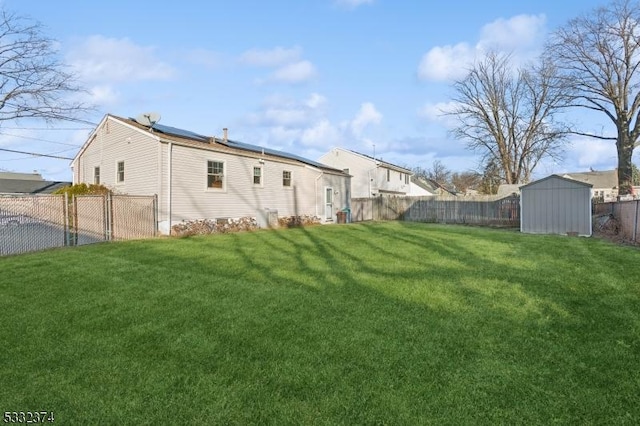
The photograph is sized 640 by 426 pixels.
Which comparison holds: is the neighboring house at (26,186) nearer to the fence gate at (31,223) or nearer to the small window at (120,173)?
the small window at (120,173)

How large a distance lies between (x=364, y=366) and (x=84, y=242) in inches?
468

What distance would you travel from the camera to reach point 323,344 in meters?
3.72

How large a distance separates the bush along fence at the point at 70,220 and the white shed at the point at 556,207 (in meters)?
15.2

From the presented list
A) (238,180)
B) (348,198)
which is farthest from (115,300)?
(348,198)

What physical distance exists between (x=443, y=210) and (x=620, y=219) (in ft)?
33.9

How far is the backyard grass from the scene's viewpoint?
266 centimetres

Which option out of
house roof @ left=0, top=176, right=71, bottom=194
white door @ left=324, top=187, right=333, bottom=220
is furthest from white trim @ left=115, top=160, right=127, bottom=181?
house roof @ left=0, top=176, right=71, bottom=194

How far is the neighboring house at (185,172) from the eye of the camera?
14.1m

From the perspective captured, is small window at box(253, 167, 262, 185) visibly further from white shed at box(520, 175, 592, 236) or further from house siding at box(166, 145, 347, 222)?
white shed at box(520, 175, 592, 236)

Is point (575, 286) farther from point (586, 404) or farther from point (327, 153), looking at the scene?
point (327, 153)

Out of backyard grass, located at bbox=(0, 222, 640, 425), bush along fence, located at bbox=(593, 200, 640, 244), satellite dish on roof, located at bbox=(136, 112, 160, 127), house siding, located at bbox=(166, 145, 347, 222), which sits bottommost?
backyard grass, located at bbox=(0, 222, 640, 425)

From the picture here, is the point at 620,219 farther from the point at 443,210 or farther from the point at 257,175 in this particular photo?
the point at 257,175

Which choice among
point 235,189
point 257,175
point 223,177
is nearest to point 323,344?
point 223,177

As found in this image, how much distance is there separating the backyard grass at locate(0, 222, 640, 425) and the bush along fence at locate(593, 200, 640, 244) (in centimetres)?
604
